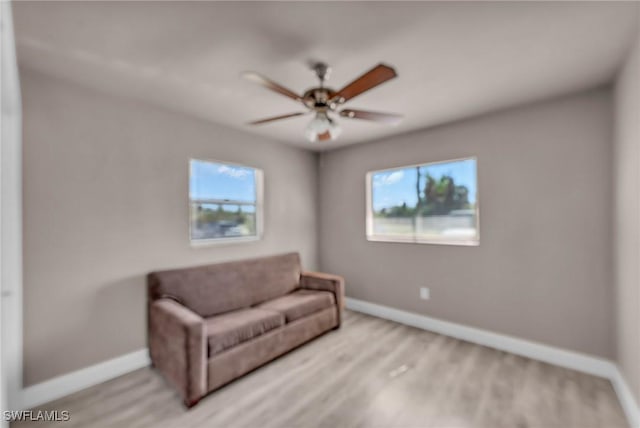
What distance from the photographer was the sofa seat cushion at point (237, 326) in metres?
2.19

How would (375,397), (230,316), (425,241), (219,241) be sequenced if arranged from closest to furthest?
(375,397) < (230,316) < (219,241) < (425,241)

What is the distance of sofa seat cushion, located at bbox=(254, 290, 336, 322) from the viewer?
111 inches

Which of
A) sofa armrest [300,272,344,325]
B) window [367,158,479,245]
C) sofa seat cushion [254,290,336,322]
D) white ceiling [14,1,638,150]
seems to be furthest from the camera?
sofa armrest [300,272,344,325]

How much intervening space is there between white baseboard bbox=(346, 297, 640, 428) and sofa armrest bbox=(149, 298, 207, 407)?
2.42 meters

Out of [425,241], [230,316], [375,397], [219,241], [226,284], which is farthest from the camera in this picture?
[425,241]

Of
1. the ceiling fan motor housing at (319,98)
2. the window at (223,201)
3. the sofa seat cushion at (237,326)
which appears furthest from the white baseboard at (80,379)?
the ceiling fan motor housing at (319,98)

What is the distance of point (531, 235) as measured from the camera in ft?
8.73

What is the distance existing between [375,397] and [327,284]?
4.81 ft

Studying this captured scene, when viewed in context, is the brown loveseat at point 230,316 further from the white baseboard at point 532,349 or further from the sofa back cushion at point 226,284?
the white baseboard at point 532,349

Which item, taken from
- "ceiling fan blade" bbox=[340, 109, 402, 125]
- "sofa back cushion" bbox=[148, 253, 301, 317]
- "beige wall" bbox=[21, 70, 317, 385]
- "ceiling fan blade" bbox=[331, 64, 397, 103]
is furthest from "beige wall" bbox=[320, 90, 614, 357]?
"beige wall" bbox=[21, 70, 317, 385]

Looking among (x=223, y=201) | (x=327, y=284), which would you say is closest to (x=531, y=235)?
(x=327, y=284)

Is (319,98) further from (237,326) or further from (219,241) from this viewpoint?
(219,241)

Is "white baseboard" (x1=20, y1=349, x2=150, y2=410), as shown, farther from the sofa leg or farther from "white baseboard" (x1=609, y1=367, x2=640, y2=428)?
"white baseboard" (x1=609, y1=367, x2=640, y2=428)

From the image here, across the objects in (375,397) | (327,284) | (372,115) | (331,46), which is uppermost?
(331,46)
